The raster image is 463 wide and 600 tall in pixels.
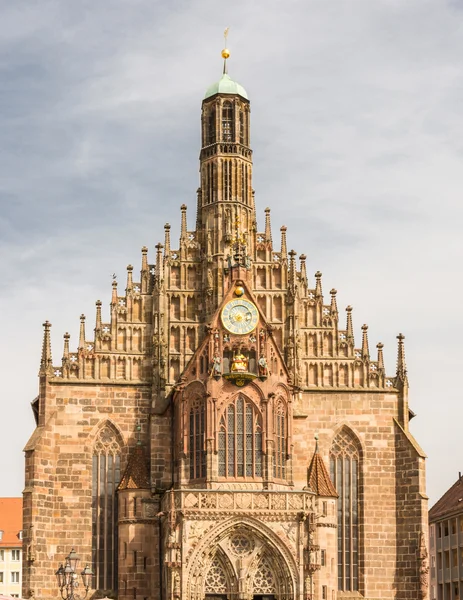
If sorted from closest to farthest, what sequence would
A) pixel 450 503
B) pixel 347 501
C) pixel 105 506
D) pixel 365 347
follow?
pixel 105 506
pixel 347 501
pixel 365 347
pixel 450 503

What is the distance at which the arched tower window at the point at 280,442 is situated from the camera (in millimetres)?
68438

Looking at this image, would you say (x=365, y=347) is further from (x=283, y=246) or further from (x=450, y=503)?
(x=450, y=503)

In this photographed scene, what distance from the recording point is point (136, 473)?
69.4 metres

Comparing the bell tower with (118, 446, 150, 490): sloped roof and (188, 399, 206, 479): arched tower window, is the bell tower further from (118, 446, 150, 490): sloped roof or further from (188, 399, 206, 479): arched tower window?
(118, 446, 150, 490): sloped roof

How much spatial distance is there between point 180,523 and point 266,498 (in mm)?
4353

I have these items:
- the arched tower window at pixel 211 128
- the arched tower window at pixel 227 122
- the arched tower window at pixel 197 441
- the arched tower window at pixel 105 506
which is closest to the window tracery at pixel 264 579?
the arched tower window at pixel 197 441

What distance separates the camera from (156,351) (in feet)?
237

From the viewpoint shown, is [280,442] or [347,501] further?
[347,501]

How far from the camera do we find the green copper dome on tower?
75938 mm

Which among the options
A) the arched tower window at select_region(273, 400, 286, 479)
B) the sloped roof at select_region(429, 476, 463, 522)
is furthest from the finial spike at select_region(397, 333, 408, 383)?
the sloped roof at select_region(429, 476, 463, 522)

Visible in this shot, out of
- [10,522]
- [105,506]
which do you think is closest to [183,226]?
[105,506]

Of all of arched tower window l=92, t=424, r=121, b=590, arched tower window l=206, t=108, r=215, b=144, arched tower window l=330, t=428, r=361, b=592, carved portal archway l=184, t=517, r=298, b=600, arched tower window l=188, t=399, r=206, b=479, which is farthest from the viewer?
arched tower window l=206, t=108, r=215, b=144

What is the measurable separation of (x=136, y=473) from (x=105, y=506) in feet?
10.6

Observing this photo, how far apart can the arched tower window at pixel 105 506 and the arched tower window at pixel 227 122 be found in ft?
57.7
